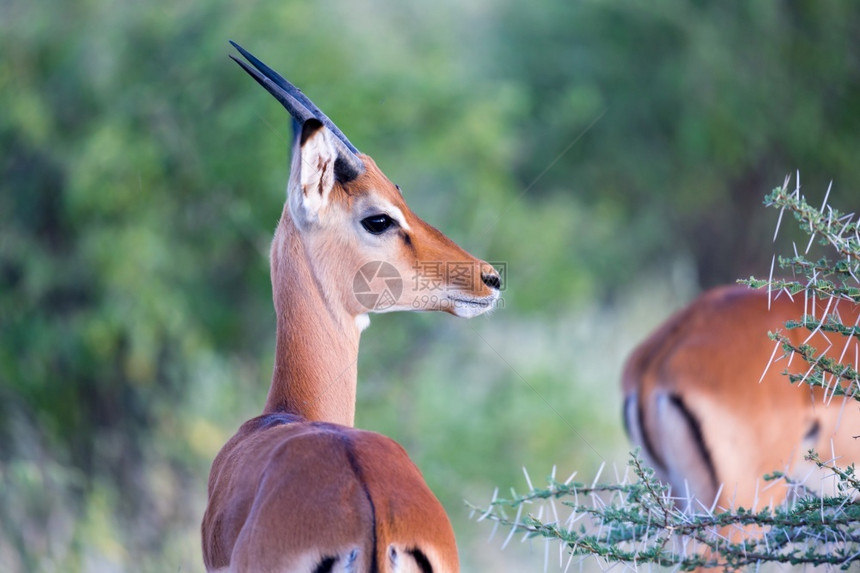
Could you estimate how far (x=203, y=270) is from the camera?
952cm

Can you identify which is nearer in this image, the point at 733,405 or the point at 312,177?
the point at 312,177

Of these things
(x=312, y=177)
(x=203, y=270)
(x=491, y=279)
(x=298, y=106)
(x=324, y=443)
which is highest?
(x=203, y=270)

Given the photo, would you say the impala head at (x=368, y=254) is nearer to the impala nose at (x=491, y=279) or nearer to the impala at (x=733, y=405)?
the impala nose at (x=491, y=279)

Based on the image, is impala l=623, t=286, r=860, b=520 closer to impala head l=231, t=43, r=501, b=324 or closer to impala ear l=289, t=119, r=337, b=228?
impala head l=231, t=43, r=501, b=324

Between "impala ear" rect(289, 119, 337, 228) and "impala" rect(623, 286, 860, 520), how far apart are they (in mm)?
2314

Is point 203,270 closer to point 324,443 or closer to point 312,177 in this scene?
point 312,177

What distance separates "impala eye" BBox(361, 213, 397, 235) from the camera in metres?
4.11

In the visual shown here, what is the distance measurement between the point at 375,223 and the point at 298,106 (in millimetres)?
537

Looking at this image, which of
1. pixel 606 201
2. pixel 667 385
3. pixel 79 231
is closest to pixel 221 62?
pixel 79 231

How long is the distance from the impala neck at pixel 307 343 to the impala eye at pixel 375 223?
0.25 meters

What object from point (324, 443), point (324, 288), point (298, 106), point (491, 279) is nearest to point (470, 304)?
point (491, 279)

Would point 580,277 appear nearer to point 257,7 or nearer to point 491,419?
point 491,419

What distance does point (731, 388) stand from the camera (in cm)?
539

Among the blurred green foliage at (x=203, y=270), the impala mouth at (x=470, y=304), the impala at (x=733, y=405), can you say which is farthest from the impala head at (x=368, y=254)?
the blurred green foliage at (x=203, y=270)
